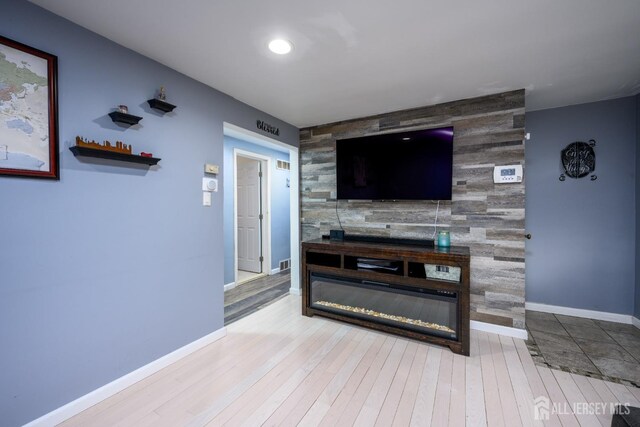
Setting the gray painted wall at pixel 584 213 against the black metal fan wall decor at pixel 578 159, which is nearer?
the gray painted wall at pixel 584 213

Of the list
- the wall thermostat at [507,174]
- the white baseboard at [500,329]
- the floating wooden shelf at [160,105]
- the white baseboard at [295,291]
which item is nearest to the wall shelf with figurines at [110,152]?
the floating wooden shelf at [160,105]

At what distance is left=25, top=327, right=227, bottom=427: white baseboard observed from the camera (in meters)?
1.52

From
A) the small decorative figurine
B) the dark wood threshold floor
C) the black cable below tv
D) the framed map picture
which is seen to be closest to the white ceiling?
the framed map picture

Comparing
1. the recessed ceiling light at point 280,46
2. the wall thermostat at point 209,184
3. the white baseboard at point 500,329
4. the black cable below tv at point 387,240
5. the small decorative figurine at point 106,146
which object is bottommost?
the white baseboard at point 500,329

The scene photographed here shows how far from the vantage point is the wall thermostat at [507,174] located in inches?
98.0

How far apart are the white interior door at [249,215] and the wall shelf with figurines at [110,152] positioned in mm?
2901

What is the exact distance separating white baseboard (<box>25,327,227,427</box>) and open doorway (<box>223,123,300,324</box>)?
157 centimetres

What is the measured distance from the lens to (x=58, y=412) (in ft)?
5.05

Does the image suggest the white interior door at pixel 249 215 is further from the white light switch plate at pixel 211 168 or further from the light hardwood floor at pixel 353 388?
the light hardwood floor at pixel 353 388

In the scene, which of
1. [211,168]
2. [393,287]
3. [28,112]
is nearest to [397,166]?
[393,287]

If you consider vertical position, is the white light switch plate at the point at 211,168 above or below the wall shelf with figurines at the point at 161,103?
below

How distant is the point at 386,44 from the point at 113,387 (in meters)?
3.00

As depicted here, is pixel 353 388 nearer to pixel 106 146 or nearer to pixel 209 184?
pixel 209 184

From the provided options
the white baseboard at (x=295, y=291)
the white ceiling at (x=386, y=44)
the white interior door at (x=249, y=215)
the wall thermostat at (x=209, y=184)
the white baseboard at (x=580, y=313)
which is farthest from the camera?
the white interior door at (x=249, y=215)
